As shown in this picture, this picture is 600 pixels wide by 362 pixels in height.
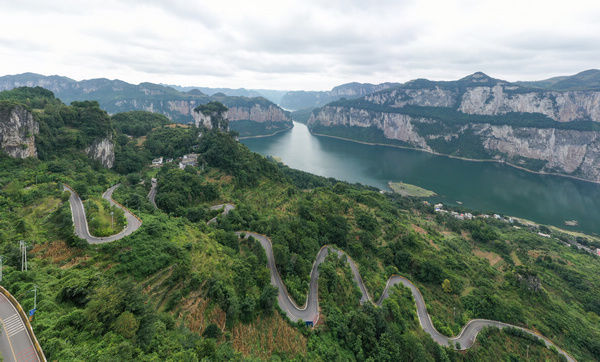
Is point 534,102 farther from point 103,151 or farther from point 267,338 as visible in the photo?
point 103,151

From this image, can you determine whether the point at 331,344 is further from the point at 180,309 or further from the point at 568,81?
the point at 568,81

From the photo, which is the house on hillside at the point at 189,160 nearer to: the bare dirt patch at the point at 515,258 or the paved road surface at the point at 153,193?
the paved road surface at the point at 153,193

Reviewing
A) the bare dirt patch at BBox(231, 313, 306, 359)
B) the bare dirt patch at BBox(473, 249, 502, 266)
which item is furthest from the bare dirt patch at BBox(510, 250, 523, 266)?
the bare dirt patch at BBox(231, 313, 306, 359)

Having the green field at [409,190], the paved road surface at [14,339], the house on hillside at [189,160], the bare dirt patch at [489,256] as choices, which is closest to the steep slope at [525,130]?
the green field at [409,190]

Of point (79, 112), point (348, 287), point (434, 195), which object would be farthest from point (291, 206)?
point (434, 195)

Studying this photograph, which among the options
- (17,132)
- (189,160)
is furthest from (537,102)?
(17,132)

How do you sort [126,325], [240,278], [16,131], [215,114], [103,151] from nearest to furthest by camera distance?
[126,325]
[240,278]
[16,131]
[103,151]
[215,114]
